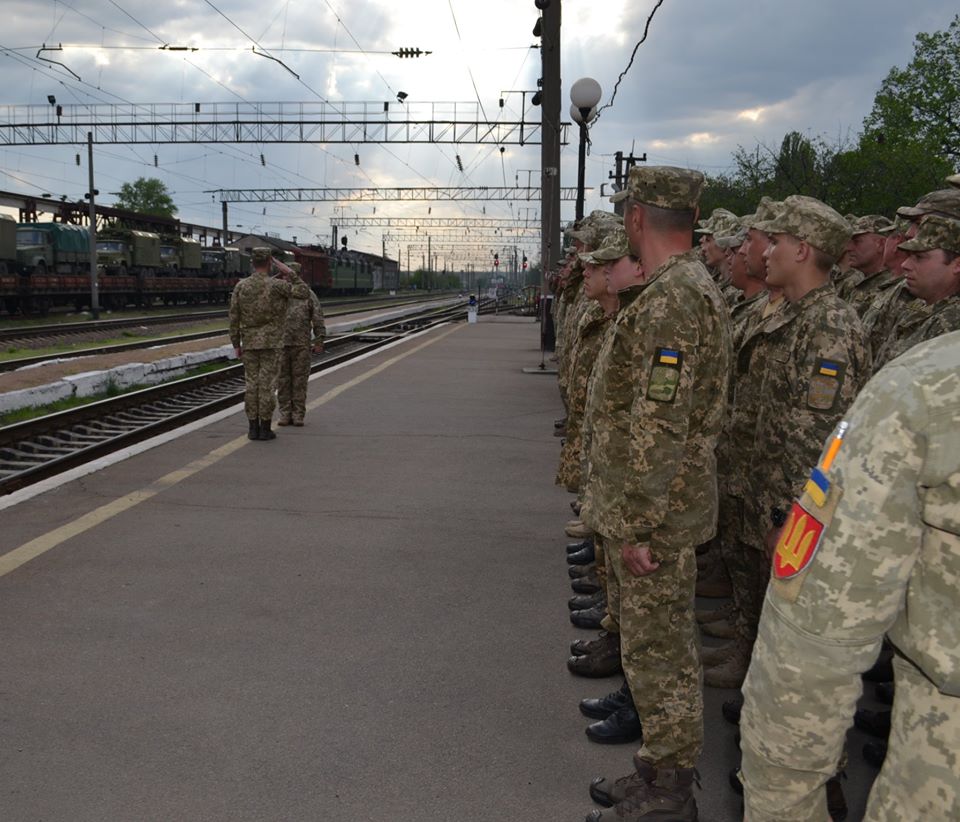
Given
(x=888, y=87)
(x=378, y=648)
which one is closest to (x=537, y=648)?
(x=378, y=648)

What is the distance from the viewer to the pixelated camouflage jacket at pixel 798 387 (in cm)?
344

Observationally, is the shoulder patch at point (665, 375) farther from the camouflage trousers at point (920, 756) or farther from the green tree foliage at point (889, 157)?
the green tree foliage at point (889, 157)

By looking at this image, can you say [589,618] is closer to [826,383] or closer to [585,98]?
[826,383]

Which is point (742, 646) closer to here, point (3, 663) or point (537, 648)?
point (537, 648)

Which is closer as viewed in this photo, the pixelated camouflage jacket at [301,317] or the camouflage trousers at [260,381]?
the camouflage trousers at [260,381]

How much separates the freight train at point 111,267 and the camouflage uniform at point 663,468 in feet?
92.9

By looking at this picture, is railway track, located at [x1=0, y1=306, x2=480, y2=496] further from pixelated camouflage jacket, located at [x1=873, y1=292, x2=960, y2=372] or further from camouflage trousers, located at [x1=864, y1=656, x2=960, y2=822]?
camouflage trousers, located at [x1=864, y1=656, x2=960, y2=822]

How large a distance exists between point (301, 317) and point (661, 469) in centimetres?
793

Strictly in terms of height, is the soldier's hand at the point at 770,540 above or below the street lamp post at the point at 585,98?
below

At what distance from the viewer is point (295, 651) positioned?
412 cm

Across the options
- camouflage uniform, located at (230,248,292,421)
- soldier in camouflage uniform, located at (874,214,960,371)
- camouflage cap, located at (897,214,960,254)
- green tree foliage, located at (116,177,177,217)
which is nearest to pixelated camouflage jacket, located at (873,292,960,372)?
soldier in camouflage uniform, located at (874,214,960,371)

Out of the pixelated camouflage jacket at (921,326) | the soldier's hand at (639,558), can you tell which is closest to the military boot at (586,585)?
the pixelated camouflage jacket at (921,326)

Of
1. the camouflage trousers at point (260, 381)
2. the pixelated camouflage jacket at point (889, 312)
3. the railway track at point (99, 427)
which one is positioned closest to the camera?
the pixelated camouflage jacket at point (889, 312)

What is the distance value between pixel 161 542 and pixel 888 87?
5186 centimetres
